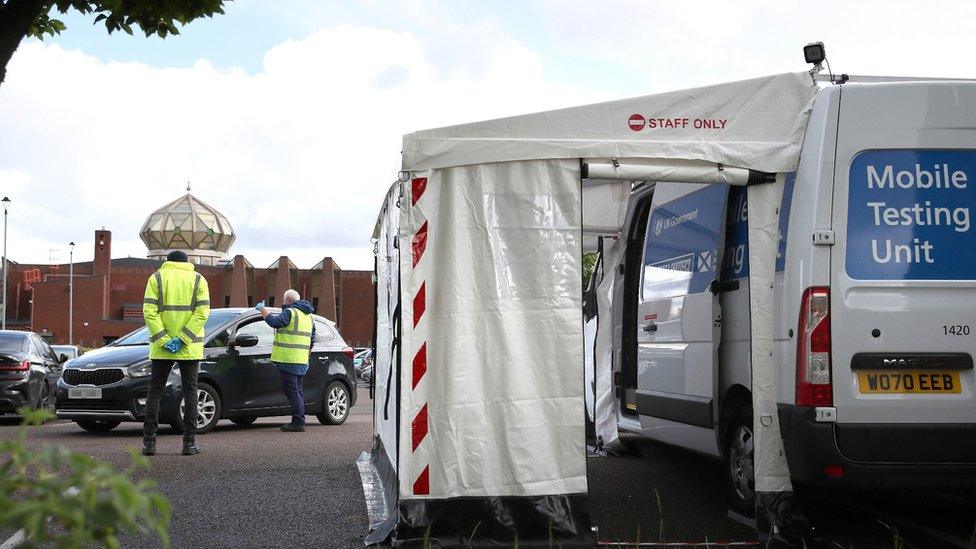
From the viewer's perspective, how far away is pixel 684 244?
289 inches

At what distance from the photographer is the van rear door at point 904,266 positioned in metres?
5.32

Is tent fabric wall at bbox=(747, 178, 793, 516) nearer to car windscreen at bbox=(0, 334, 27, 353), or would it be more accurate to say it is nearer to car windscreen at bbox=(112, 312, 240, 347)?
car windscreen at bbox=(112, 312, 240, 347)

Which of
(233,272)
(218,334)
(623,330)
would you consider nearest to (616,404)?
(623,330)

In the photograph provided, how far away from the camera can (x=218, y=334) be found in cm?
1313

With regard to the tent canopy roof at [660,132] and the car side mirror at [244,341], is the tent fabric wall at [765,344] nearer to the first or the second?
the tent canopy roof at [660,132]

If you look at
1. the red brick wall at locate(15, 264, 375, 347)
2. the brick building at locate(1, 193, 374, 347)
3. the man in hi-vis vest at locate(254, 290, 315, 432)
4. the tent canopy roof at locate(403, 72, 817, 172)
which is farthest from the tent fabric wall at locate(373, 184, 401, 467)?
the brick building at locate(1, 193, 374, 347)

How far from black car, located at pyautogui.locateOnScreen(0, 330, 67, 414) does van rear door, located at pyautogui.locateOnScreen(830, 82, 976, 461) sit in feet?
41.2

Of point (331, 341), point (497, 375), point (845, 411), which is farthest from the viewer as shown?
point (331, 341)

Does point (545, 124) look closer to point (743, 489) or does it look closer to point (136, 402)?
point (743, 489)

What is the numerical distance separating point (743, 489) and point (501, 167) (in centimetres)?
245

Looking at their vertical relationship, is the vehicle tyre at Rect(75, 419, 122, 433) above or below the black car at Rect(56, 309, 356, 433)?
below

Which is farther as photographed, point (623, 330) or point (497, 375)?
point (623, 330)

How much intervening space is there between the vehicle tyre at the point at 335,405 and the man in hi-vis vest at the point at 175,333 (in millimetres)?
4351

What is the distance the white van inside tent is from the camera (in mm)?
5676
